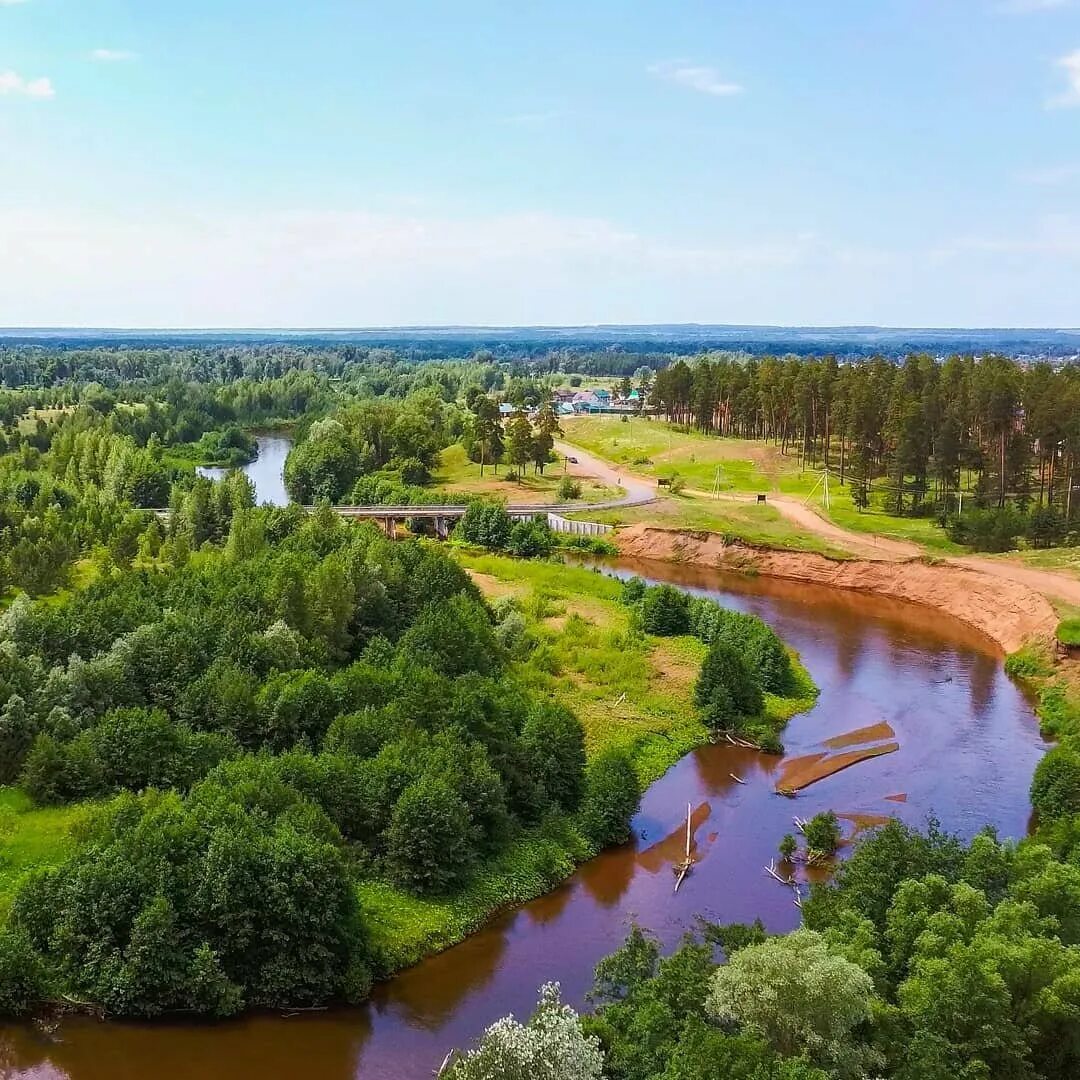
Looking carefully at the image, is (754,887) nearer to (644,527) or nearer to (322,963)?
(322,963)

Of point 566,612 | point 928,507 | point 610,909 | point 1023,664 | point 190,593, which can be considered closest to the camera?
point 610,909

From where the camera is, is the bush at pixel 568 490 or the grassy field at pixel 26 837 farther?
the bush at pixel 568 490

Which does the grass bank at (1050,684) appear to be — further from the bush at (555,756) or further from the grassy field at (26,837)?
the grassy field at (26,837)

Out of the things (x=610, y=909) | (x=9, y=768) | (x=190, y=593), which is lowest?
(x=610, y=909)

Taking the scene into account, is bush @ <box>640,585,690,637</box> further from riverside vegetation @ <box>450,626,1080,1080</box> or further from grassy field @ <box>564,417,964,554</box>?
riverside vegetation @ <box>450,626,1080,1080</box>

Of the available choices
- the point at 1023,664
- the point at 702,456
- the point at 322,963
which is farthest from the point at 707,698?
the point at 702,456

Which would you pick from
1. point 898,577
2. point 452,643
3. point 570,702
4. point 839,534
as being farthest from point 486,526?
point 452,643

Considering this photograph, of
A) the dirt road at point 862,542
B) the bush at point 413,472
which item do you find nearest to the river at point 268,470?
the bush at point 413,472

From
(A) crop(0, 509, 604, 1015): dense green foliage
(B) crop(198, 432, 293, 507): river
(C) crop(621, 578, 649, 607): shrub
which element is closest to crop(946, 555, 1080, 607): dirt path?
(C) crop(621, 578, 649, 607): shrub
